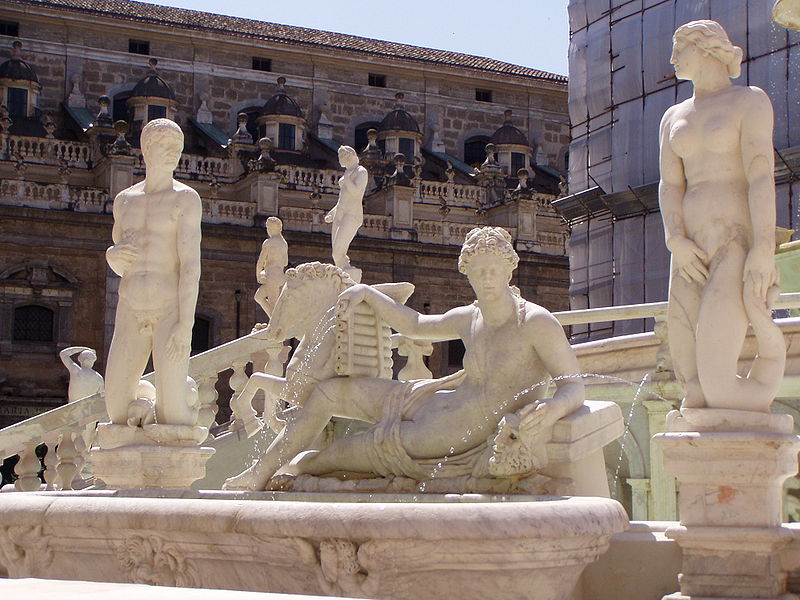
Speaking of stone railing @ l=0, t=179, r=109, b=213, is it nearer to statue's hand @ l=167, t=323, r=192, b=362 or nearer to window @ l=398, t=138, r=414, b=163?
window @ l=398, t=138, r=414, b=163

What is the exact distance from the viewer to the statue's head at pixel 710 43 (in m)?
6.04

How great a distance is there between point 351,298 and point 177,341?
73.4 inches

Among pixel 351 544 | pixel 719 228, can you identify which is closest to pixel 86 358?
pixel 719 228

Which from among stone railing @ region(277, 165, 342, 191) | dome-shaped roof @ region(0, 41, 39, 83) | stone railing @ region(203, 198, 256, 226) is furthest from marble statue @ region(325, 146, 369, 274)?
dome-shaped roof @ region(0, 41, 39, 83)

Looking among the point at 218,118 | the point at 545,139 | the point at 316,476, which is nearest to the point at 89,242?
the point at 218,118

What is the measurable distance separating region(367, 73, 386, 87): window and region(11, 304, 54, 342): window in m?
13.1

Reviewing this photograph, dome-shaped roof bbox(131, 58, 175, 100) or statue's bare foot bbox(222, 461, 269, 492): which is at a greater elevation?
dome-shaped roof bbox(131, 58, 175, 100)

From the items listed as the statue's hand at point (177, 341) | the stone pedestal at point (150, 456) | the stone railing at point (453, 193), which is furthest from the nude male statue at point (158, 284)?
the stone railing at point (453, 193)

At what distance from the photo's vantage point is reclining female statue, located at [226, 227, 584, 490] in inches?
244

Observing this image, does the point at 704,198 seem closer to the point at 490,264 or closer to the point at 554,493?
the point at 490,264

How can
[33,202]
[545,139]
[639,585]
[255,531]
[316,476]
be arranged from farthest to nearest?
[545,139], [33,202], [316,476], [639,585], [255,531]

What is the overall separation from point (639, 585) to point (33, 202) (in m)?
27.9

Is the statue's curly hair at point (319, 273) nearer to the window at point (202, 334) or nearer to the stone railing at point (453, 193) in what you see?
the window at point (202, 334)

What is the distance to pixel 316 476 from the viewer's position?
22.2 feet
